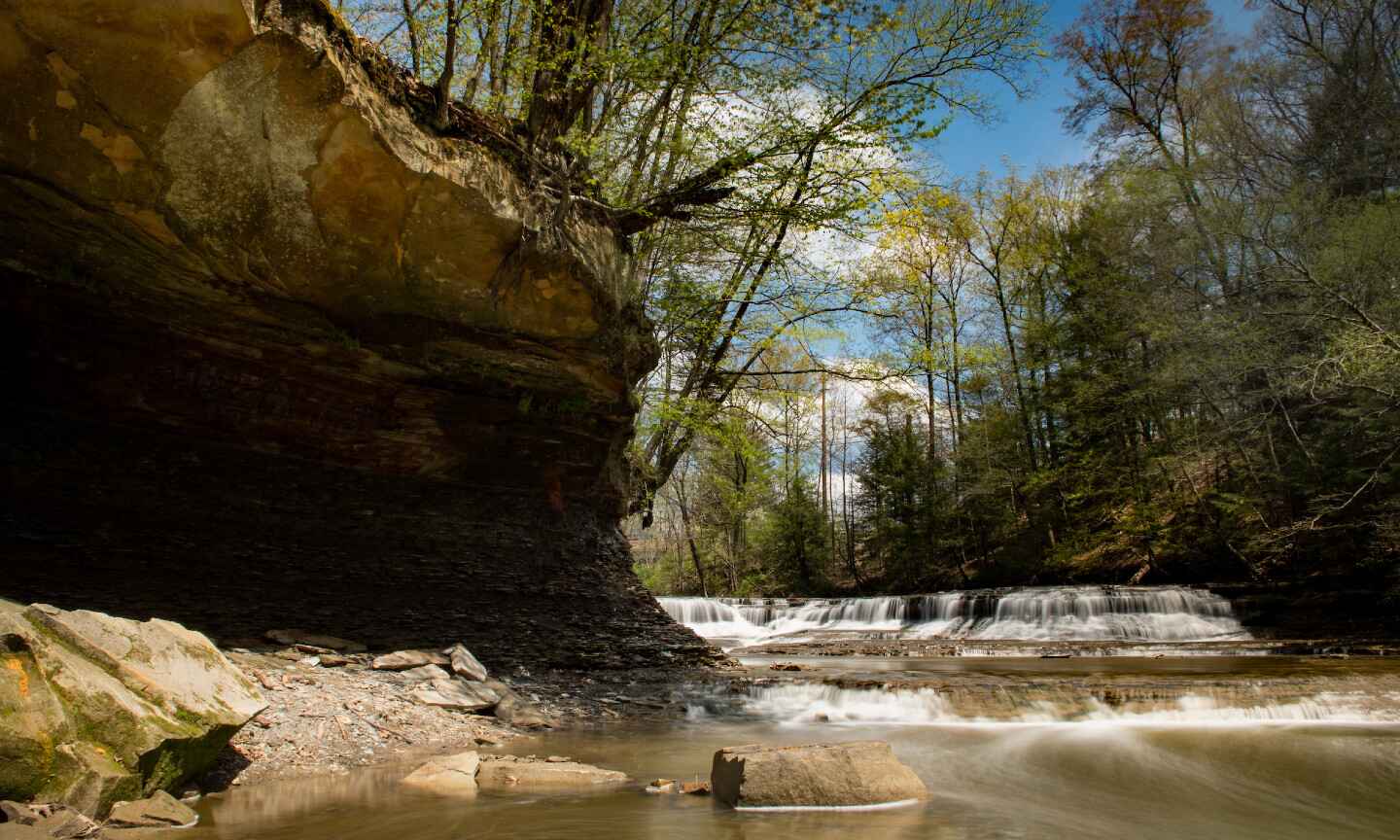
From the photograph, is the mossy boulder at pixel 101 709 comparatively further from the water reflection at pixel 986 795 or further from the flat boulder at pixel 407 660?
the flat boulder at pixel 407 660

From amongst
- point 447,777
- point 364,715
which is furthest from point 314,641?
point 447,777

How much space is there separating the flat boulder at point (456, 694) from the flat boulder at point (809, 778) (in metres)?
3.28

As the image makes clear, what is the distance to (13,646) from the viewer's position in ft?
11.1

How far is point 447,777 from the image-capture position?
461cm

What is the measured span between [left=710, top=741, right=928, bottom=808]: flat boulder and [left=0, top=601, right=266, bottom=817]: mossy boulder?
2831 millimetres

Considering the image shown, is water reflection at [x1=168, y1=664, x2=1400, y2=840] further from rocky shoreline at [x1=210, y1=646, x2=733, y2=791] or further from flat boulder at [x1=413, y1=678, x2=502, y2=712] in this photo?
flat boulder at [x1=413, y1=678, x2=502, y2=712]

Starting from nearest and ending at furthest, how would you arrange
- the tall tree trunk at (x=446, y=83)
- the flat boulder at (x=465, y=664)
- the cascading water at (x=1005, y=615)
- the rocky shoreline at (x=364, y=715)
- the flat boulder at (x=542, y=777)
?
the flat boulder at (x=542, y=777) → the rocky shoreline at (x=364, y=715) → the tall tree trunk at (x=446, y=83) → the flat boulder at (x=465, y=664) → the cascading water at (x=1005, y=615)

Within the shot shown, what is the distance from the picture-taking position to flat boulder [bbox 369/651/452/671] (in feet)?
23.1

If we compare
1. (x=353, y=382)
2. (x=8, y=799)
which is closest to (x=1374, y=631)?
(x=353, y=382)

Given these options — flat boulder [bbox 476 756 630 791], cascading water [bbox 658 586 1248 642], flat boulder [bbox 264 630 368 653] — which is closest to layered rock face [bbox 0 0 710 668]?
flat boulder [bbox 264 630 368 653]

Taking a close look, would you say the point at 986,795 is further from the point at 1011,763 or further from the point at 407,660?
the point at 407,660

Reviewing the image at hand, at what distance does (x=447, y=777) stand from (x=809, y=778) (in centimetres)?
223

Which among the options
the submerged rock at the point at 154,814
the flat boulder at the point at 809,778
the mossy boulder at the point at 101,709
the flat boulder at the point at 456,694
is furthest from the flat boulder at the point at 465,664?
the flat boulder at the point at 809,778

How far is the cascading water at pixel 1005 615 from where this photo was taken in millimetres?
15594
